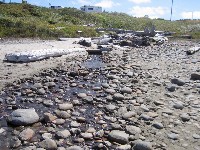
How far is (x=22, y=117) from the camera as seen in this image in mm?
6242

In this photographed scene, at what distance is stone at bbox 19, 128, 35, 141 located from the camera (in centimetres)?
553

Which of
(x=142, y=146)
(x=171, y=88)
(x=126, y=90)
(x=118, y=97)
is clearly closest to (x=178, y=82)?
(x=171, y=88)

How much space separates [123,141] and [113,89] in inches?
144

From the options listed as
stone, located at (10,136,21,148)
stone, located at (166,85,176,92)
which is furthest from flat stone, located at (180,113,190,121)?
stone, located at (10,136,21,148)

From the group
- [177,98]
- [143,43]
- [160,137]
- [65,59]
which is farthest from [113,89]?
[143,43]

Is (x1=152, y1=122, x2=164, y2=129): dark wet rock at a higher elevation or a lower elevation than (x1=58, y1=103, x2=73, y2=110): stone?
lower

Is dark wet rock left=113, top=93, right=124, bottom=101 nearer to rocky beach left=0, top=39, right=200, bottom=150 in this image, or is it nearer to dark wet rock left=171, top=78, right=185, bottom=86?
rocky beach left=0, top=39, right=200, bottom=150

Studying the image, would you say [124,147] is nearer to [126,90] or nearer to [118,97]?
[118,97]

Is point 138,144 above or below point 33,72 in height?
below

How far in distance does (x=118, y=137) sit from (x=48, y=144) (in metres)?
1.40

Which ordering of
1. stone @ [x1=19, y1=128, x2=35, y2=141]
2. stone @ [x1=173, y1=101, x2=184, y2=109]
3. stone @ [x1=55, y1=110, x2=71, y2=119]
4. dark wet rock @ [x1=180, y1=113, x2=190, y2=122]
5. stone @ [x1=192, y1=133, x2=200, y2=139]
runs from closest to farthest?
stone @ [x1=19, y1=128, x2=35, y2=141] < stone @ [x1=192, y1=133, x2=200, y2=139] < stone @ [x1=55, y1=110, x2=71, y2=119] < dark wet rock @ [x1=180, y1=113, x2=190, y2=122] < stone @ [x1=173, y1=101, x2=184, y2=109]

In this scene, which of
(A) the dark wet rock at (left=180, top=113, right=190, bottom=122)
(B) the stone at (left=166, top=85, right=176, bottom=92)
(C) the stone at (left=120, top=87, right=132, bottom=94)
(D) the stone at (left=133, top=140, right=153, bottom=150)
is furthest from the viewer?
(B) the stone at (left=166, top=85, right=176, bottom=92)

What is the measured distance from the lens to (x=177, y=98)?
8758mm

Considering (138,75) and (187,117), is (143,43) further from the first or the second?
(187,117)
